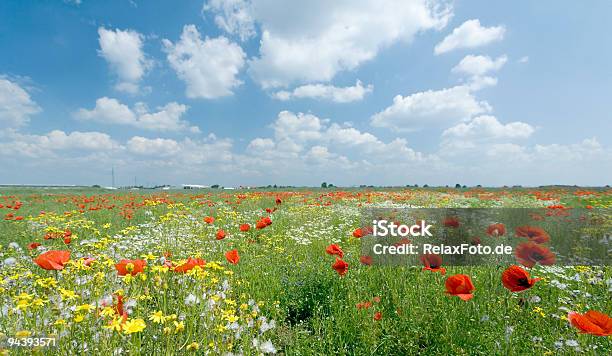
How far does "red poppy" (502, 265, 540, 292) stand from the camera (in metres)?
2.31

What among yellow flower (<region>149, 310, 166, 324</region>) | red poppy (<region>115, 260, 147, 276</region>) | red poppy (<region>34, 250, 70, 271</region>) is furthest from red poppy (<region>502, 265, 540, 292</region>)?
red poppy (<region>34, 250, 70, 271</region>)

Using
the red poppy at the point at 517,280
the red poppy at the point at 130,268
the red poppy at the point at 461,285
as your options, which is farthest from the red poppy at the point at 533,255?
the red poppy at the point at 130,268

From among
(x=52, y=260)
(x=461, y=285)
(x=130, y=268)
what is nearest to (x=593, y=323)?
(x=461, y=285)

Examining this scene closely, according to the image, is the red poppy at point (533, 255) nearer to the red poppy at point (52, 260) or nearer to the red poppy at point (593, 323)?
the red poppy at point (593, 323)

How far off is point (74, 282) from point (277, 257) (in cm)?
314

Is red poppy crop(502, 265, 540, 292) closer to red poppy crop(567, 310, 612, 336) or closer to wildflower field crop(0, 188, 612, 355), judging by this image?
wildflower field crop(0, 188, 612, 355)

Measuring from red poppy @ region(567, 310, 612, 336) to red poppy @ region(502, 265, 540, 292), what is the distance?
0.43 meters

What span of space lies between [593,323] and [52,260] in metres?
3.61

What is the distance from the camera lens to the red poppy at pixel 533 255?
9.46 ft

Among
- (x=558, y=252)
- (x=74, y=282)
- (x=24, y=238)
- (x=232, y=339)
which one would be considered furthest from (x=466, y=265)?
(x=24, y=238)

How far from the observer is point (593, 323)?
6.01 feet

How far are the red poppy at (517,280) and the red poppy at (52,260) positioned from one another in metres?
3.33

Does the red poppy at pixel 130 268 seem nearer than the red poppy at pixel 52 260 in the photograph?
No

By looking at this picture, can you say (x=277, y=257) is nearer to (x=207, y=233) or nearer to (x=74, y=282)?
(x=207, y=233)
